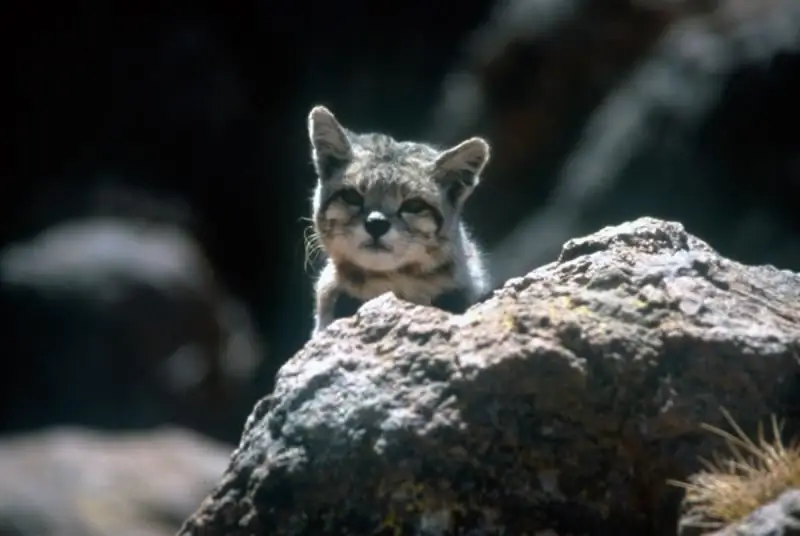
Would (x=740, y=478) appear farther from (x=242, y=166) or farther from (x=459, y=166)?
(x=242, y=166)

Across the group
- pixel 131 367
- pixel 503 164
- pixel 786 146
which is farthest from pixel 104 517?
pixel 786 146

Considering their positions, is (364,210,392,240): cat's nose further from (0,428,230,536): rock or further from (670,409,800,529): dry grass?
(0,428,230,536): rock

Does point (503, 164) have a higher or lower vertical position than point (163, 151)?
lower

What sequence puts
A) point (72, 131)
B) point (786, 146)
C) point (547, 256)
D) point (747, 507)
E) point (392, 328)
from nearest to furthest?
point (747, 507)
point (392, 328)
point (786, 146)
point (547, 256)
point (72, 131)

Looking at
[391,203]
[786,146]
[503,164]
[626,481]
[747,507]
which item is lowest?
[747,507]

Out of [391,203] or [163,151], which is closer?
[391,203]

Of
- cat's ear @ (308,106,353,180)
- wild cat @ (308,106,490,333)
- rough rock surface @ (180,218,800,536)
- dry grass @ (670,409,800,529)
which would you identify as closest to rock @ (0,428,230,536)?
wild cat @ (308,106,490,333)

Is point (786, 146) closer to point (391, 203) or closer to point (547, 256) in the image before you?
point (547, 256)
